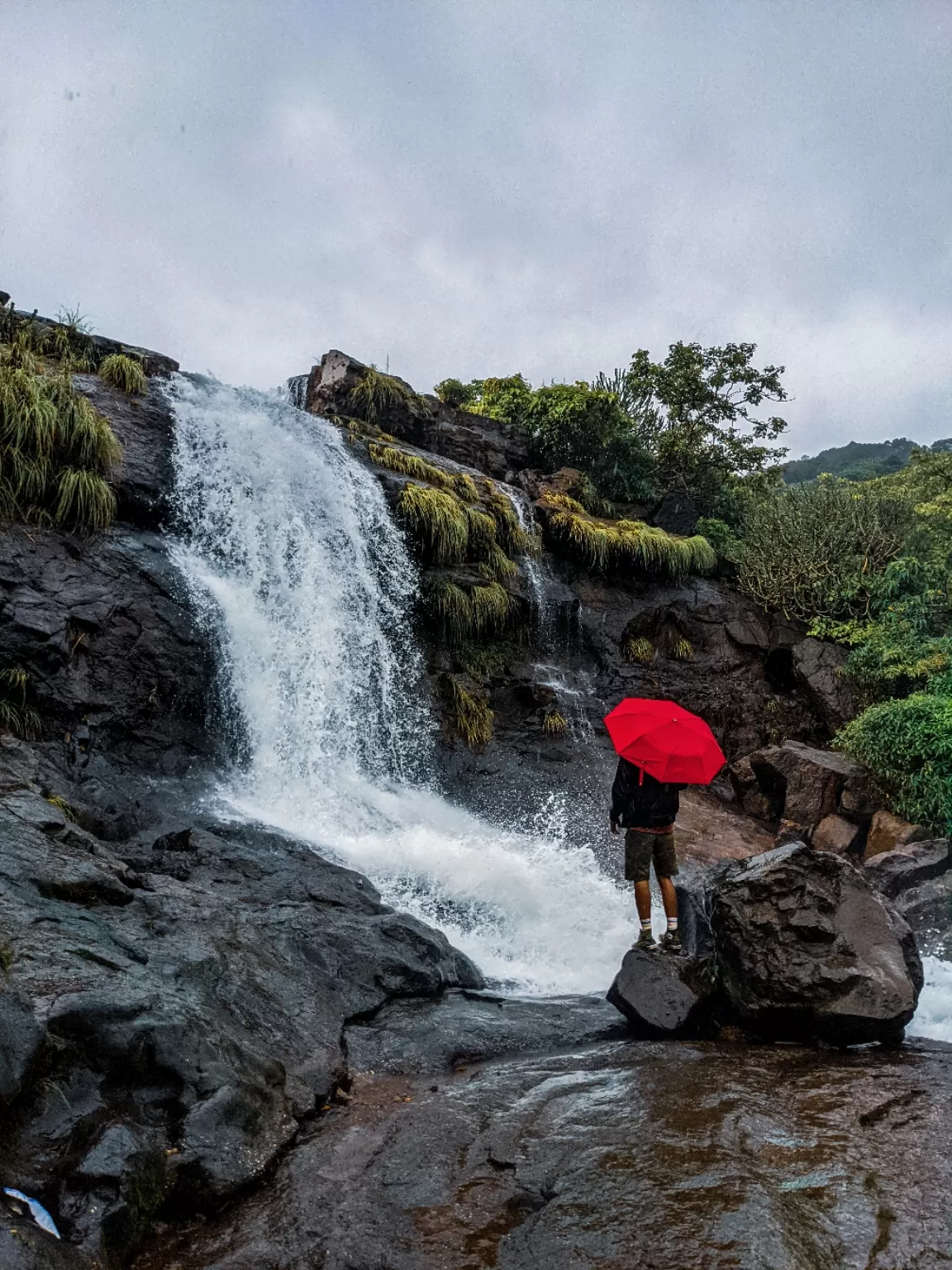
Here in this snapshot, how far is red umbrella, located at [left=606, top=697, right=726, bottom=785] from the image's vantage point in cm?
520

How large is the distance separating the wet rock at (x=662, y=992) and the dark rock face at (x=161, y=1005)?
4.04 ft

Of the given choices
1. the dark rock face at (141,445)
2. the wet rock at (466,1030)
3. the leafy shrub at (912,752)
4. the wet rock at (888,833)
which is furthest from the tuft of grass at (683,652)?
the wet rock at (466,1030)

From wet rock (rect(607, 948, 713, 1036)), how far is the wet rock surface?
0.58 metres

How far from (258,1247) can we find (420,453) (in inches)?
509

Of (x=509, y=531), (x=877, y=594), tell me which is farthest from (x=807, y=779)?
(x=509, y=531)

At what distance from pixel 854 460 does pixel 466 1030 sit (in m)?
61.5

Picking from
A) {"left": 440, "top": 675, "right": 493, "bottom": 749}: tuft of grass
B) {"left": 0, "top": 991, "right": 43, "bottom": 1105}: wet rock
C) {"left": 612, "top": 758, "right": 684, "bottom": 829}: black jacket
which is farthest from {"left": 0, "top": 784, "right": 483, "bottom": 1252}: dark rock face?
{"left": 440, "top": 675, "right": 493, "bottom": 749}: tuft of grass

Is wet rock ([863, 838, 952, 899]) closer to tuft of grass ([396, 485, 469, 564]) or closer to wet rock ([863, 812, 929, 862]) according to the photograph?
wet rock ([863, 812, 929, 862])

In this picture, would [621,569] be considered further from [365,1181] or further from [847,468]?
[847,468]

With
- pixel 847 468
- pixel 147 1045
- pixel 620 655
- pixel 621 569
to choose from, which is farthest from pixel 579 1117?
pixel 847 468

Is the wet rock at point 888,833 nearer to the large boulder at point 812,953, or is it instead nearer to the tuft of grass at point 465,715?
the tuft of grass at point 465,715

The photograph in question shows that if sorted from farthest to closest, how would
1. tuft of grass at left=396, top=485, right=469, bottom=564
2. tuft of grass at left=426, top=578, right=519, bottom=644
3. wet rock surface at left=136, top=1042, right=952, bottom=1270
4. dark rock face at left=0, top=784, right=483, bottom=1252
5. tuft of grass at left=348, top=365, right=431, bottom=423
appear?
tuft of grass at left=348, top=365, right=431, bottom=423
tuft of grass at left=396, top=485, right=469, bottom=564
tuft of grass at left=426, top=578, right=519, bottom=644
dark rock face at left=0, top=784, right=483, bottom=1252
wet rock surface at left=136, top=1042, right=952, bottom=1270

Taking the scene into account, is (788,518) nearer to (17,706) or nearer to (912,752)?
(912,752)

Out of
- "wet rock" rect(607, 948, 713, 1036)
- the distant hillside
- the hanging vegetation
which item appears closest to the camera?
"wet rock" rect(607, 948, 713, 1036)
